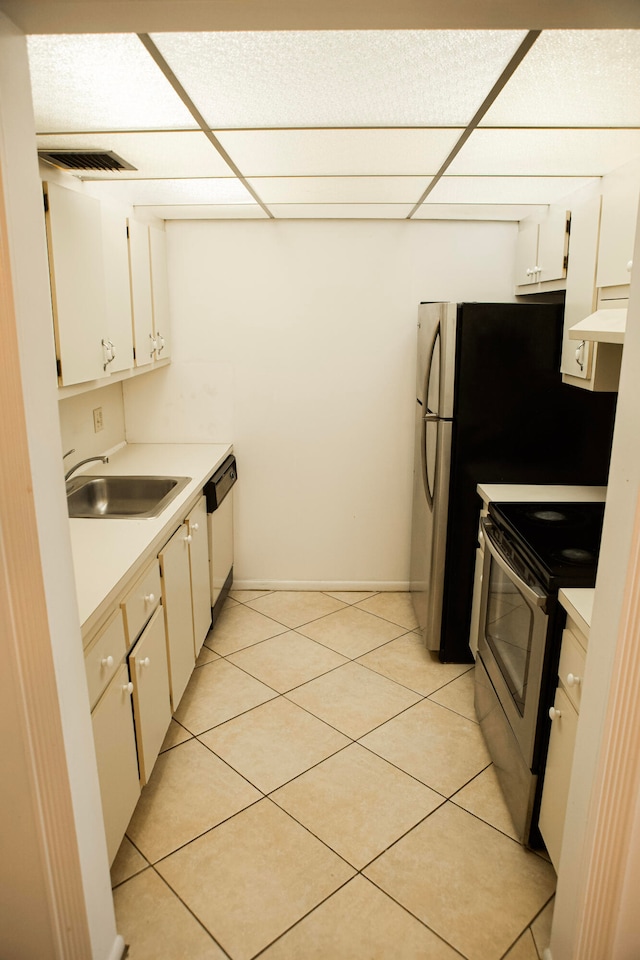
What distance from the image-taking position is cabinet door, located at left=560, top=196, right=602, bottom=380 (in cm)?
231

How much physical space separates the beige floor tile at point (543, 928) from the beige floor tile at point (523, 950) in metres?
0.01

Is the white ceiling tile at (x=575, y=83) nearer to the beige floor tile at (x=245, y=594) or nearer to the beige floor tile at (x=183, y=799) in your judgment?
the beige floor tile at (x=183, y=799)

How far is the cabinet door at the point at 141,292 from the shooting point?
2.90 meters

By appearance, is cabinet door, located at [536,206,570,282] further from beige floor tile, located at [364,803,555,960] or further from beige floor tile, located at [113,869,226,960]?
beige floor tile, located at [113,869,226,960]

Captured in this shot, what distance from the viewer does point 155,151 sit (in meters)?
2.15

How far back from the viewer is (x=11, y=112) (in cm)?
108

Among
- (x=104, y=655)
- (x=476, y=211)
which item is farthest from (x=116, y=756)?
(x=476, y=211)

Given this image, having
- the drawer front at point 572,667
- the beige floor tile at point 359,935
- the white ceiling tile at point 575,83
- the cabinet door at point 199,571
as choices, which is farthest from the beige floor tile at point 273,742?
the white ceiling tile at point 575,83

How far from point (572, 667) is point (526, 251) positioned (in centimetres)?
226

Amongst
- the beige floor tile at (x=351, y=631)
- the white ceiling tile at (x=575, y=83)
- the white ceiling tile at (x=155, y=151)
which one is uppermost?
the white ceiling tile at (x=575, y=83)

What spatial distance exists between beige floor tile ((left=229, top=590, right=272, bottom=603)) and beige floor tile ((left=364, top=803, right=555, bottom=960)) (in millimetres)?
1913

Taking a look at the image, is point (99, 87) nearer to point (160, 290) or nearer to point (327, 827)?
point (160, 290)

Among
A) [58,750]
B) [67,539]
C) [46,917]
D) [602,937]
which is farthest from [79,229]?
[602,937]

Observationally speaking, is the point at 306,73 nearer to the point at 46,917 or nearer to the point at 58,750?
the point at 58,750
